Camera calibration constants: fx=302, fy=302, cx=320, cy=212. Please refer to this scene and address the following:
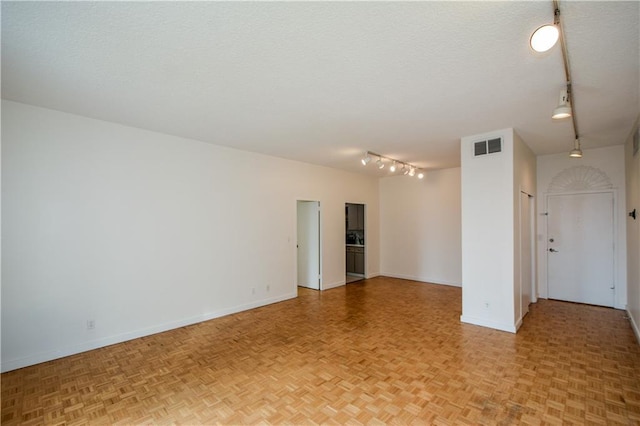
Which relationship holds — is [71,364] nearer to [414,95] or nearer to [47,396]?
[47,396]

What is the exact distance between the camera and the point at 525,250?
193 inches

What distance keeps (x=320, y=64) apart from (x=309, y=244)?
15.7ft

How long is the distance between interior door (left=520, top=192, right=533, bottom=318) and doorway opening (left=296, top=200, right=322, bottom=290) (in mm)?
3661

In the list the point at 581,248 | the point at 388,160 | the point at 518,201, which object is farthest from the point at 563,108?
the point at 581,248

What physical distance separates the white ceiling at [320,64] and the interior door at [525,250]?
137cm

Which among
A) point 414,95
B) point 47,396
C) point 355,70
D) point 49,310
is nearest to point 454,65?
point 414,95

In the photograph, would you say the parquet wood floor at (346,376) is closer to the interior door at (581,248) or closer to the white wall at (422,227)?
the interior door at (581,248)

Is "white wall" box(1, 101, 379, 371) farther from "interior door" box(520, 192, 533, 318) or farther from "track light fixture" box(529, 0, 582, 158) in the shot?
"track light fixture" box(529, 0, 582, 158)

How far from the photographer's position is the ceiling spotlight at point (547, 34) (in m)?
1.74

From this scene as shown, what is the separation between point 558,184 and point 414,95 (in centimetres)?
450

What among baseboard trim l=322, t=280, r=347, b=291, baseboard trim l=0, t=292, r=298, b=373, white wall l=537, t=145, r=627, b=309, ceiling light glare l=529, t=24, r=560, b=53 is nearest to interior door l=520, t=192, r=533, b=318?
white wall l=537, t=145, r=627, b=309

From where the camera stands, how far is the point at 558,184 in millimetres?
5637

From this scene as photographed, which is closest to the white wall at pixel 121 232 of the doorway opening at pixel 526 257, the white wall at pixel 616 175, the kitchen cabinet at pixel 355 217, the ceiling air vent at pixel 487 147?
the kitchen cabinet at pixel 355 217

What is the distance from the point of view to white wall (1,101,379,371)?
3135 millimetres
